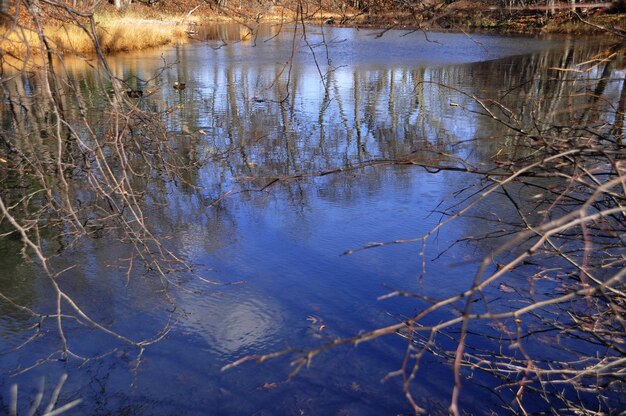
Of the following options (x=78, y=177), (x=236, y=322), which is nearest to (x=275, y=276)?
(x=236, y=322)

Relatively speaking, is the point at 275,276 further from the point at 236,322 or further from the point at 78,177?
the point at 78,177

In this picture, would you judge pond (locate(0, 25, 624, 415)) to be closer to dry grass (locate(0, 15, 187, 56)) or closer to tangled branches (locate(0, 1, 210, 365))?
tangled branches (locate(0, 1, 210, 365))

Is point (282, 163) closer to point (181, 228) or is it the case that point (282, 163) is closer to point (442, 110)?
point (181, 228)

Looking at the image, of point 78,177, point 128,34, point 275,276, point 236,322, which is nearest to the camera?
point 236,322

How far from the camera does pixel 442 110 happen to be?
31.8 ft


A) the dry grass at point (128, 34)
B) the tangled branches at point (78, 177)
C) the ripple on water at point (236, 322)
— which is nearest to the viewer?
the tangled branches at point (78, 177)

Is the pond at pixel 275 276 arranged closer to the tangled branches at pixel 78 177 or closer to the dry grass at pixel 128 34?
the tangled branches at pixel 78 177

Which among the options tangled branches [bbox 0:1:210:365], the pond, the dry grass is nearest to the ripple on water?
the pond

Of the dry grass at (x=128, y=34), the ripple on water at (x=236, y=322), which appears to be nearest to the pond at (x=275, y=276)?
the ripple on water at (x=236, y=322)

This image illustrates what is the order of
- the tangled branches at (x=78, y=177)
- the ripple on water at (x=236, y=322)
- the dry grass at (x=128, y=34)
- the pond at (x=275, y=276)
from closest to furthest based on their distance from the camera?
the tangled branches at (x=78, y=177), the pond at (x=275, y=276), the ripple on water at (x=236, y=322), the dry grass at (x=128, y=34)

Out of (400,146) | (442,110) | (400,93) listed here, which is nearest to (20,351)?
(400,146)

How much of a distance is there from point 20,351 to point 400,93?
925cm

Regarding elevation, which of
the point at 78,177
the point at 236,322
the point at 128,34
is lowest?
the point at 236,322

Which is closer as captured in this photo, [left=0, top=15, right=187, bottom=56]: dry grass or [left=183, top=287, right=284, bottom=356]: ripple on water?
[left=183, top=287, right=284, bottom=356]: ripple on water
